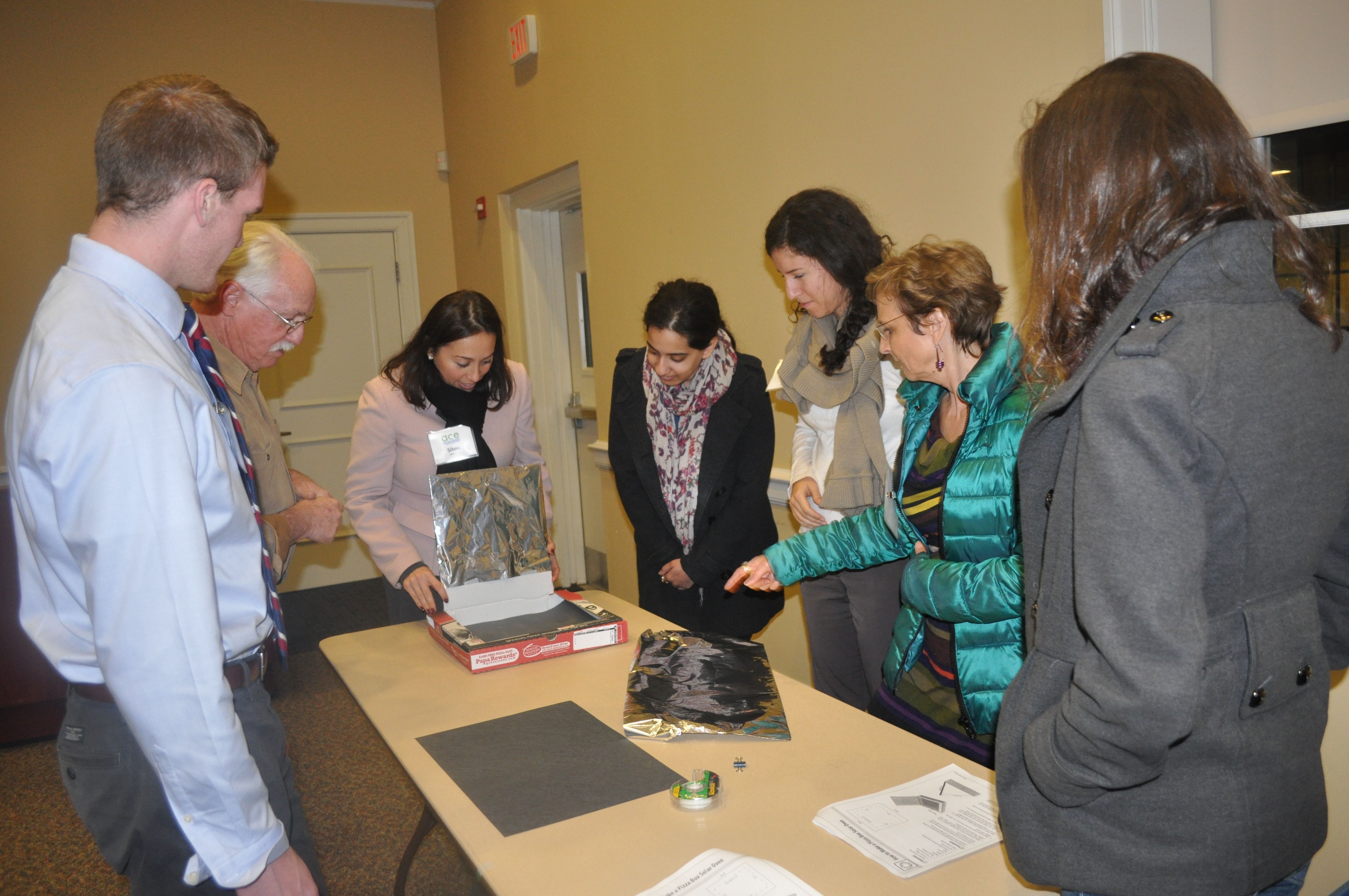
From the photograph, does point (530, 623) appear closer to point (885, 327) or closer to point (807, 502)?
point (807, 502)

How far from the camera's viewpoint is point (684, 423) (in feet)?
8.68

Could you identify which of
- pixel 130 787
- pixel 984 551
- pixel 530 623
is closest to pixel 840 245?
pixel 984 551

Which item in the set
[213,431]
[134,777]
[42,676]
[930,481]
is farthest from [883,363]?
[42,676]

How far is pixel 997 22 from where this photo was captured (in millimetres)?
2172

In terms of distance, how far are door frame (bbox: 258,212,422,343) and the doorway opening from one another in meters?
0.91

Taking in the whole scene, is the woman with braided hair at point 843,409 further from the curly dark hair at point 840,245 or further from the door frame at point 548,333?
the door frame at point 548,333

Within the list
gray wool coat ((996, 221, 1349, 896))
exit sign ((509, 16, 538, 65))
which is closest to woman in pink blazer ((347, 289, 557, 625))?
gray wool coat ((996, 221, 1349, 896))

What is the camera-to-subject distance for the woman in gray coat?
2.60 ft

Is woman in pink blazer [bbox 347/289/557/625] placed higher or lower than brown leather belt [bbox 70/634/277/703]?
higher

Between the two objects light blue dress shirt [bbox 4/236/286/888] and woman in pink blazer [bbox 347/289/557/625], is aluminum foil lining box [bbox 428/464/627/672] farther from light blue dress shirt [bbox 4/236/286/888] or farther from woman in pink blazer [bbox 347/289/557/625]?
light blue dress shirt [bbox 4/236/286/888]

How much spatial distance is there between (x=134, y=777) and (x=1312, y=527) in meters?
1.45

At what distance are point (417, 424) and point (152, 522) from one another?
1.36 m

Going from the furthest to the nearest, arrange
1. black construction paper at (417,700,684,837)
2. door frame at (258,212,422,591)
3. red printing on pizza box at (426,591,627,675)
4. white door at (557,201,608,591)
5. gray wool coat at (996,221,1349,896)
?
1. door frame at (258,212,422,591)
2. white door at (557,201,608,591)
3. red printing on pizza box at (426,591,627,675)
4. black construction paper at (417,700,684,837)
5. gray wool coat at (996,221,1349,896)

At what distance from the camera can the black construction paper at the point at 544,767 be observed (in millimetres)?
1270
